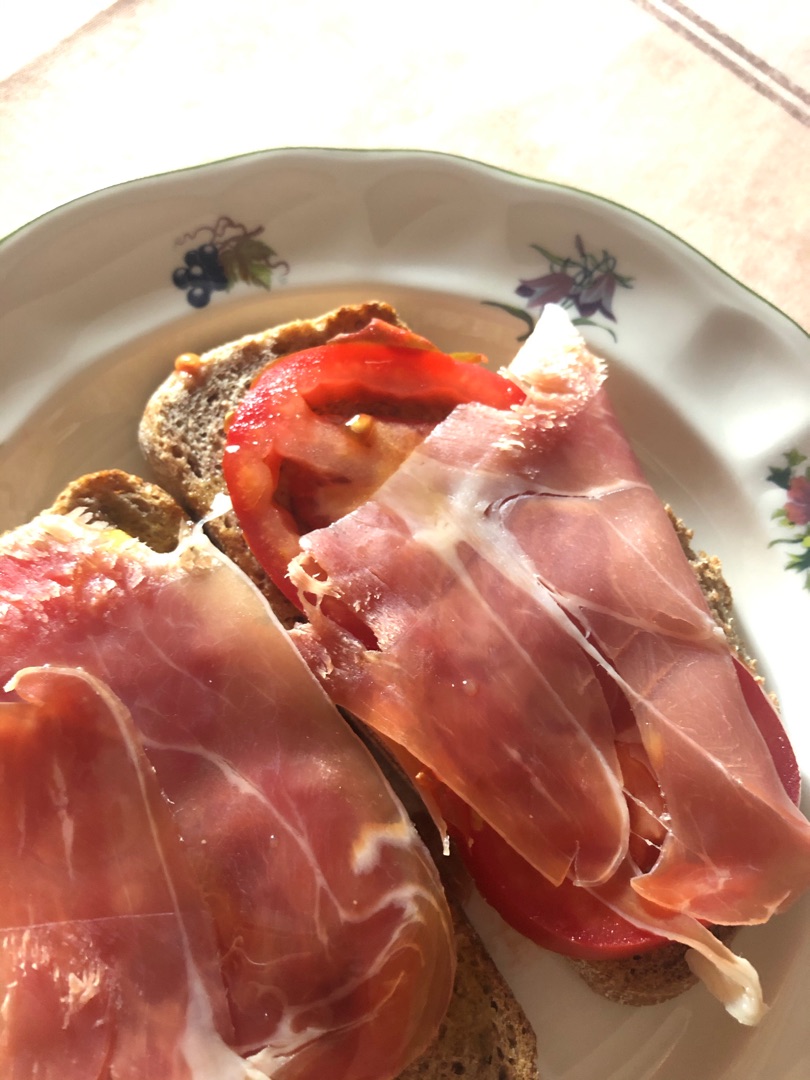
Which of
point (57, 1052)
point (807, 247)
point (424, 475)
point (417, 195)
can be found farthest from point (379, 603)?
point (807, 247)

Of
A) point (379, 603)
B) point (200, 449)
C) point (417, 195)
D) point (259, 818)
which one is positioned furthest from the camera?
point (417, 195)

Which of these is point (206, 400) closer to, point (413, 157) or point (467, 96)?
point (413, 157)

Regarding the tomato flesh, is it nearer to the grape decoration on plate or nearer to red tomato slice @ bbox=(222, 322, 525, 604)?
red tomato slice @ bbox=(222, 322, 525, 604)

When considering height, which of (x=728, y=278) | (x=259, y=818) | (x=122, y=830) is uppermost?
(x=728, y=278)

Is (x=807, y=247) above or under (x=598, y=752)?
above

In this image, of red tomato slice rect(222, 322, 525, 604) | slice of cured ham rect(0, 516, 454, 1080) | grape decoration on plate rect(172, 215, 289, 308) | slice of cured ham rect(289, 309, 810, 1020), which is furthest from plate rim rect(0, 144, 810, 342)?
slice of cured ham rect(0, 516, 454, 1080)

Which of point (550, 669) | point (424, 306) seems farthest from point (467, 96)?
point (550, 669)

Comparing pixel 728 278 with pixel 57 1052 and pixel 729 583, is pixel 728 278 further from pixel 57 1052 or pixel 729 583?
pixel 57 1052
